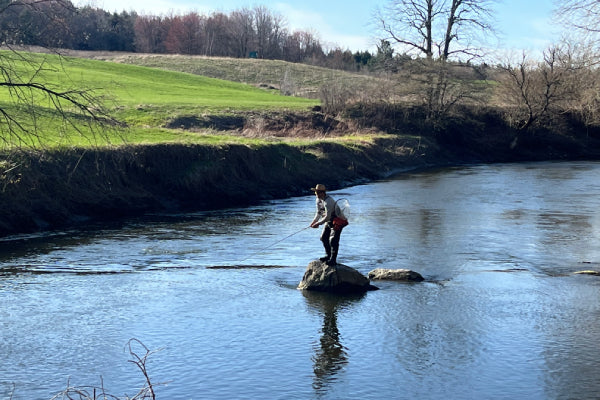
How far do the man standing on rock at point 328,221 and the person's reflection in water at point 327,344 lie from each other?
91 cm

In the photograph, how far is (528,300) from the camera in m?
14.7

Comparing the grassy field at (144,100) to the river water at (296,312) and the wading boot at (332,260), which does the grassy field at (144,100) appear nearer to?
the river water at (296,312)

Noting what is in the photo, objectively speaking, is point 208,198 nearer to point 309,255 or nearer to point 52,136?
point 52,136

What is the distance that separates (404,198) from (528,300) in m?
15.2

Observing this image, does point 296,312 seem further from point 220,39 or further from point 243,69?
point 220,39

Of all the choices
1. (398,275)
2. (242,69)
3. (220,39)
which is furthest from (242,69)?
(398,275)

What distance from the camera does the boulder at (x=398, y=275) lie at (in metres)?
16.1

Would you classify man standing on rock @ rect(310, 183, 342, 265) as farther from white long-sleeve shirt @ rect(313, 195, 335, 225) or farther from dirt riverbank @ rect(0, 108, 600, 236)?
dirt riverbank @ rect(0, 108, 600, 236)

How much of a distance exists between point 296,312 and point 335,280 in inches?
63.8

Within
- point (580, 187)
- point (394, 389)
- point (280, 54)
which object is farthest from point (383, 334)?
point (280, 54)

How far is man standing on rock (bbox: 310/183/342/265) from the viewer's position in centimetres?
1493

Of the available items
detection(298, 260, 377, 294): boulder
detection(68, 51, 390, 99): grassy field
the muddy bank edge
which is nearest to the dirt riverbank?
the muddy bank edge

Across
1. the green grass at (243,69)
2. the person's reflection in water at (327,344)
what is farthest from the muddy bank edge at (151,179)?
the green grass at (243,69)

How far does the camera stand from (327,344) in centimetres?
1205
